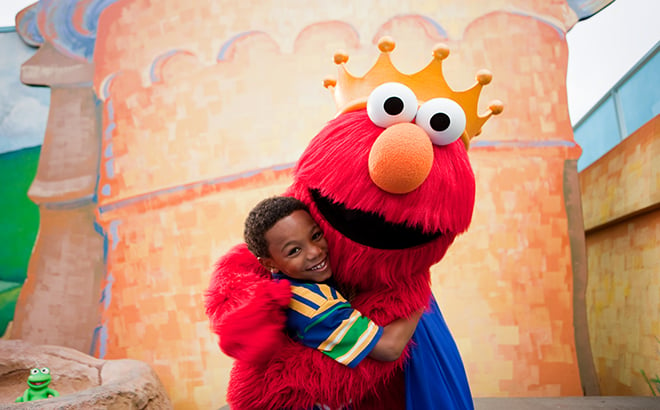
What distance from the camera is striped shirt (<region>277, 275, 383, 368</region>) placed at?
790mm

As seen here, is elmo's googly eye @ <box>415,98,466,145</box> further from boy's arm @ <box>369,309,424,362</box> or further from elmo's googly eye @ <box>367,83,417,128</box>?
boy's arm @ <box>369,309,424,362</box>

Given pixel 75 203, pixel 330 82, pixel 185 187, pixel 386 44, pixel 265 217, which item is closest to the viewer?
pixel 265 217

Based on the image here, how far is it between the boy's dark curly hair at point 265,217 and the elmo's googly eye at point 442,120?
26cm

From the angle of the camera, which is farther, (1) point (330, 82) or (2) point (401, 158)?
(1) point (330, 82)

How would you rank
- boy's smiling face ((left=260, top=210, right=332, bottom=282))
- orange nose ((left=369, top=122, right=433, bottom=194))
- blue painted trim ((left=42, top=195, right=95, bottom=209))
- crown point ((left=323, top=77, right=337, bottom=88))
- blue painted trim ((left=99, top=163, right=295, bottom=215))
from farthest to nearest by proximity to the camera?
blue painted trim ((left=42, top=195, right=95, bottom=209)) → blue painted trim ((left=99, top=163, right=295, bottom=215)) → crown point ((left=323, top=77, right=337, bottom=88)) → boy's smiling face ((left=260, top=210, right=332, bottom=282)) → orange nose ((left=369, top=122, right=433, bottom=194))

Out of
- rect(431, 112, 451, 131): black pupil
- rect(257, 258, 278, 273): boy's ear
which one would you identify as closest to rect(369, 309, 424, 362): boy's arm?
rect(257, 258, 278, 273): boy's ear

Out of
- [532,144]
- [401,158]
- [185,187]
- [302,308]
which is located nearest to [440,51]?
[401,158]

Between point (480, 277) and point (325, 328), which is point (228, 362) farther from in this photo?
point (325, 328)

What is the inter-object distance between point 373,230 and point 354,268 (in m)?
0.08

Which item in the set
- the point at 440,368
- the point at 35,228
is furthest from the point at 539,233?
the point at 35,228

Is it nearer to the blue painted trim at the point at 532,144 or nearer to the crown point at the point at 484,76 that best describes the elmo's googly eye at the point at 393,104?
the crown point at the point at 484,76

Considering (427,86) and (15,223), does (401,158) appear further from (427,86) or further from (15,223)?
(15,223)

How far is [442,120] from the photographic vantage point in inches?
31.0

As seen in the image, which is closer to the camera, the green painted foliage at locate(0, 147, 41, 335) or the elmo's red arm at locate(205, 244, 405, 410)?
the elmo's red arm at locate(205, 244, 405, 410)
